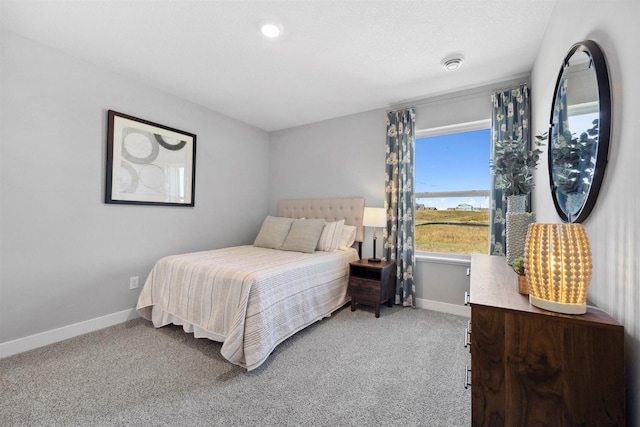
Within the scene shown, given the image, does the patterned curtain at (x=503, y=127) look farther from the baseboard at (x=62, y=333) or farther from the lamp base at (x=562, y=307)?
the baseboard at (x=62, y=333)

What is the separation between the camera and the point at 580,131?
1.19 meters

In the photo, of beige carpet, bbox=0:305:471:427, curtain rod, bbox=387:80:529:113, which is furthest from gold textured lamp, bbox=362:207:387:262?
curtain rod, bbox=387:80:529:113

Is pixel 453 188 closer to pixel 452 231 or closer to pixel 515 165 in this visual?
pixel 452 231

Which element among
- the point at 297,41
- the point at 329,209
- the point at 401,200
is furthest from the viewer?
the point at 329,209

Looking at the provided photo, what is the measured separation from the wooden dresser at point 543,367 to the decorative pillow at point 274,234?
2811mm

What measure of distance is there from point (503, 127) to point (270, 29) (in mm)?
2450

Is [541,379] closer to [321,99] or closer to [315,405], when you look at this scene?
[315,405]

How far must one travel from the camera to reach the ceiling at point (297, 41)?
73.5 inches

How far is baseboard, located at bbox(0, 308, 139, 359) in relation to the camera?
7.00ft

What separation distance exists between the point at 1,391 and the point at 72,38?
2628 mm

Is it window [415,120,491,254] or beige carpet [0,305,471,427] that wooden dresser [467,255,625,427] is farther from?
window [415,120,491,254]

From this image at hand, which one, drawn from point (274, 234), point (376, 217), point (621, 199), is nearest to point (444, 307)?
point (376, 217)

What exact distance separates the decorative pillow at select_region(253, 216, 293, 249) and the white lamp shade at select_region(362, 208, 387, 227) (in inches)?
43.4

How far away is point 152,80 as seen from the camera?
2.88 metres
